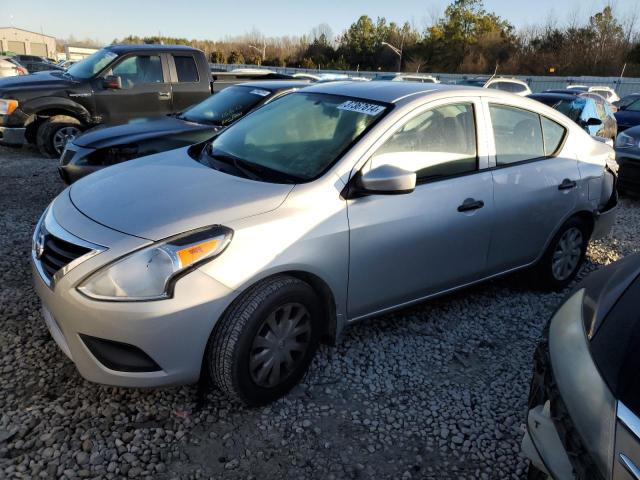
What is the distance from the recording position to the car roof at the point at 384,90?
128 inches

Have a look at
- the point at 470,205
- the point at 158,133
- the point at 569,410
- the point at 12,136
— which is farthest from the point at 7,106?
the point at 569,410

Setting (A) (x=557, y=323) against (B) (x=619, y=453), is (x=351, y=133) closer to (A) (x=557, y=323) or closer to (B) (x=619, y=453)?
(A) (x=557, y=323)

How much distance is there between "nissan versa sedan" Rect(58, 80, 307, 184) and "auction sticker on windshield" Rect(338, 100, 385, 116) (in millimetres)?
2512

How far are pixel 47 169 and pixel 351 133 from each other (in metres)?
6.28

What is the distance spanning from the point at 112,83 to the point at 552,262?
7070mm

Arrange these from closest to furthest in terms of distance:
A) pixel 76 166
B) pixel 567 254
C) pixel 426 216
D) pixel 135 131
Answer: pixel 426 216, pixel 567 254, pixel 76 166, pixel 135 131

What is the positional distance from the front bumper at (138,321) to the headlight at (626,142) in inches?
287

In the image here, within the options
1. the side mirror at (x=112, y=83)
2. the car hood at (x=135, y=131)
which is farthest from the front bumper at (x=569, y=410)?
the side mirror at (x=112, y=83)

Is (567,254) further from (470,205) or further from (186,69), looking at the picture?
(186,69)

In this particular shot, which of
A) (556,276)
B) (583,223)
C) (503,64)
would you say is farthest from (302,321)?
(503,64)

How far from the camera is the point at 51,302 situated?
2420 mm

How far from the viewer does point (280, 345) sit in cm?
264

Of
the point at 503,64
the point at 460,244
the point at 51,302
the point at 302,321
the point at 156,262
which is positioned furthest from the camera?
the point at 503,64

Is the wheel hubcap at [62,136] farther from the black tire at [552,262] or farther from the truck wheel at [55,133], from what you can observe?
the black tire at [552,262]
